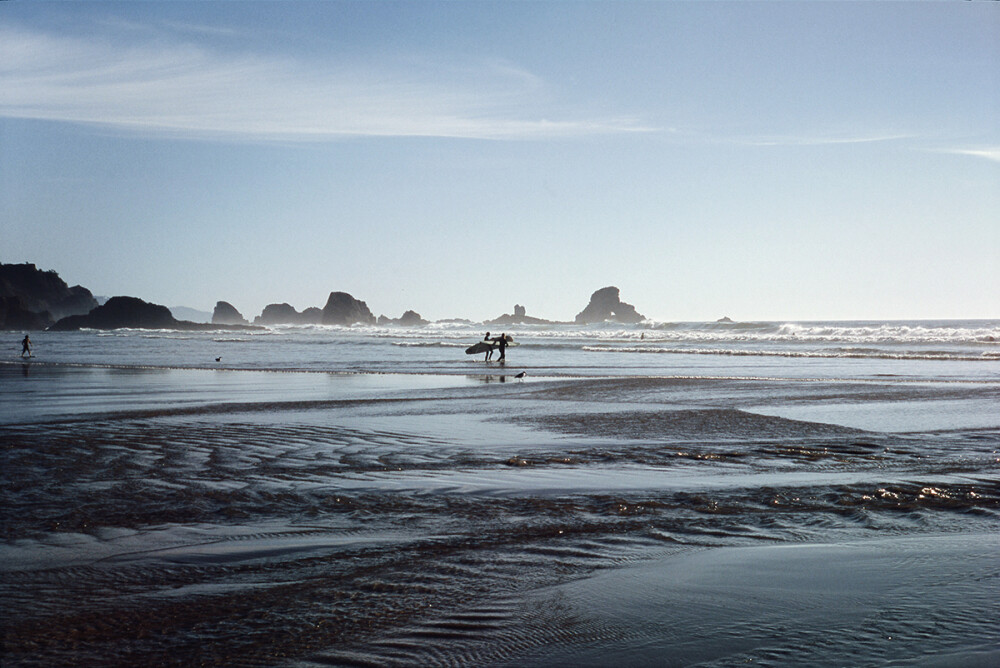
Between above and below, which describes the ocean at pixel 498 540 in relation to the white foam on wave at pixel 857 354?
below

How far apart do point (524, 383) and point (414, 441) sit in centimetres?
1363

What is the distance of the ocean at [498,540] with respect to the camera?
3.70 m

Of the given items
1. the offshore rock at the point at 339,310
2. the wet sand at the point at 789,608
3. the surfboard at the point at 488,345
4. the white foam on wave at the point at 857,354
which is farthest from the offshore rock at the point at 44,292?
the wet sand at the point at 789,608

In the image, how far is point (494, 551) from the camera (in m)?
5.31

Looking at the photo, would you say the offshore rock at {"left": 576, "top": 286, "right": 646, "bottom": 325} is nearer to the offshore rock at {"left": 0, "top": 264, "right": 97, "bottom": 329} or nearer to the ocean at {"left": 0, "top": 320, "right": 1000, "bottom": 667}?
the offshore rock at {"left": 0, "top": 264, "right": 97, "bottom": 329}

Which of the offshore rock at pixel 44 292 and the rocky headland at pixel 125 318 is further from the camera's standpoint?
the offshore rock at pixel 44 292

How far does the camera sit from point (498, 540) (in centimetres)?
561

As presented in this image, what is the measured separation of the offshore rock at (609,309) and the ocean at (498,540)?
6532 inches

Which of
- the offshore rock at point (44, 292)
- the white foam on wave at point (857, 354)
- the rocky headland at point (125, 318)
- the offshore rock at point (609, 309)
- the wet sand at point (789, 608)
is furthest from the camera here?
the offshore rock at point (609, 309)

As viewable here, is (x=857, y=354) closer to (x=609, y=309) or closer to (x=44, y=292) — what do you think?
(x=609, y=309)

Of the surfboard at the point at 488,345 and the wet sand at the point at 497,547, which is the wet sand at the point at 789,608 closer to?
the wet sand at the point at 497,547

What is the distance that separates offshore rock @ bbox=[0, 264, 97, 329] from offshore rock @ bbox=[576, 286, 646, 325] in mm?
118288

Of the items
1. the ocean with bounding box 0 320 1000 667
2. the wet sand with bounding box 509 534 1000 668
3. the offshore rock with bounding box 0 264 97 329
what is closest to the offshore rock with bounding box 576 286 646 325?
the offshore rock with bounding box 0 264 97 329

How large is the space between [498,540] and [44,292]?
7485 inches
